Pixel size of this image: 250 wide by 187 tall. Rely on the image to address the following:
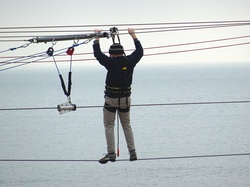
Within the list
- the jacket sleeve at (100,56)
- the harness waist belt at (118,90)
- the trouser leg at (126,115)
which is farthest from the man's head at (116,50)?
the trouser leg at (126,115)

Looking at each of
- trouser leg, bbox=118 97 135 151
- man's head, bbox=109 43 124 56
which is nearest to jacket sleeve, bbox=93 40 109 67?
man's head, bbox=109 43 124 56

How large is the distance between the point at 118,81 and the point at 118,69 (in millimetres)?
320

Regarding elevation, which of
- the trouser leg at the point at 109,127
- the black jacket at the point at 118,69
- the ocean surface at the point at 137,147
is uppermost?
the black jacket at the point at 118,69

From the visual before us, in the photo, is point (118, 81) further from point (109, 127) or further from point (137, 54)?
point (109, 127)

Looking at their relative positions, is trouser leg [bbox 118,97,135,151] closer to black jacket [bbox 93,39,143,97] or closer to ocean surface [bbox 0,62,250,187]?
black jacket [bbox 93,39,143,97]

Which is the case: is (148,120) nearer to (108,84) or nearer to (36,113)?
(36,113)

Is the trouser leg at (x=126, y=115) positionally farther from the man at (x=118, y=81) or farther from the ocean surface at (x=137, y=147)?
the ocean surface at (x=137, y=147)

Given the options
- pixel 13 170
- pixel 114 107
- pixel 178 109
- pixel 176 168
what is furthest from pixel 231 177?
pixel 178 109

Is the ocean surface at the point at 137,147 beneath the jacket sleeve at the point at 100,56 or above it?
beneath

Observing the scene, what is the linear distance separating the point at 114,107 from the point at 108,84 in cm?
61

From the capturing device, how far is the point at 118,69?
12133 millimetres

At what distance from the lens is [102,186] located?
201 feet

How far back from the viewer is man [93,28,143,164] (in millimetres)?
12141

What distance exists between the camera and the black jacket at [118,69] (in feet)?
39.7
